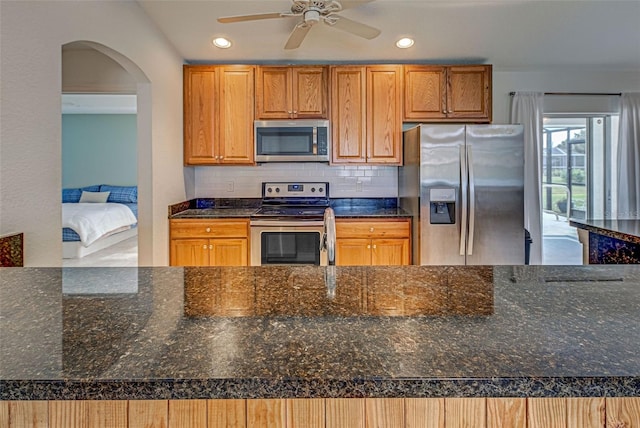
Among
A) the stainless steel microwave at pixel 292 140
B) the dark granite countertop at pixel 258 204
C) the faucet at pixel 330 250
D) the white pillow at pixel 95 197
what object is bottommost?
the faucet at pixel 330 250

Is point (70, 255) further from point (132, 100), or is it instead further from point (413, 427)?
point (413, 427)

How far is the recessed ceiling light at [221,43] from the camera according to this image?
3307 mm

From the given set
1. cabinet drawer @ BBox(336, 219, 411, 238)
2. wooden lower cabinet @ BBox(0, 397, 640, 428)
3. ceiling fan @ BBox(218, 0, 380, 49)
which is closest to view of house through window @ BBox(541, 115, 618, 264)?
cabinet drawer @ BBox(336, 219, 411, 238)

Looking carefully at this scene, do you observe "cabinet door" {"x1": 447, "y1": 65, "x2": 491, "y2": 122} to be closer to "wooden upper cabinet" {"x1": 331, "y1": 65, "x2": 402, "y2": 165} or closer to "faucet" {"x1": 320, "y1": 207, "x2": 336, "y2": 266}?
"wooden upper cabinet" {"x1": 331, "y1": 65, "x2": 402, "y2": 165}

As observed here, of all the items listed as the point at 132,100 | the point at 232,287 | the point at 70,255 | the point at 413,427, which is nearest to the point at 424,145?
the point at 232,287

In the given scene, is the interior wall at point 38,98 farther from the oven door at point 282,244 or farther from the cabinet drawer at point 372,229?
the cabinet drawer at point 372,229

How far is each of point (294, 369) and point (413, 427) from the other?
0.23 metres

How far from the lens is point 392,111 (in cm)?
367

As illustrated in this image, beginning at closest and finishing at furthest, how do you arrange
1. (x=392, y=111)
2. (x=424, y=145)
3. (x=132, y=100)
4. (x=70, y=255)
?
(x=424, y=145) → (x=392, y=111) → (x=70, y=255) → (x=132, y=100)

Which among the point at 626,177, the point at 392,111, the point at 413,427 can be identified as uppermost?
the point at 392,111

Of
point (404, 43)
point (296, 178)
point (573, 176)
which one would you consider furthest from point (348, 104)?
point (573, 176)

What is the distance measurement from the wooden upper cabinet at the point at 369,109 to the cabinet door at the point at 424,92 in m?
0.08

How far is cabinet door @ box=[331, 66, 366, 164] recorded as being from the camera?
12.0ft

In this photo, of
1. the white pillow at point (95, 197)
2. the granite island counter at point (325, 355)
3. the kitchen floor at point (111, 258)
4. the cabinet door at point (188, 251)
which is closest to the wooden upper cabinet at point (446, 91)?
the cabinet door at point (188, 251)
